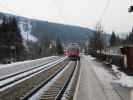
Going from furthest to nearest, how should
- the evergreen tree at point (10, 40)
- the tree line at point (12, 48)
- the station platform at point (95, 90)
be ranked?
the evergreen tree at point (10, 40) → the tree line at point (12, 48) → the station platform at point (95, 90)

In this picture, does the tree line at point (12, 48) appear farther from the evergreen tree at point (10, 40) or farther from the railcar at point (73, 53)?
the railcar at point (73, 53)

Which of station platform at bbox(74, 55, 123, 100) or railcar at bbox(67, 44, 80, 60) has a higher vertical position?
railcar at bbox(67, 44, 80, 60)

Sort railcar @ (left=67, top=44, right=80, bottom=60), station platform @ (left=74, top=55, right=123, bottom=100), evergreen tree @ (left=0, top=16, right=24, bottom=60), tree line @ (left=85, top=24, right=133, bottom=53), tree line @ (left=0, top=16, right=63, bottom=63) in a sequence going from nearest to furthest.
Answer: station platform @ (left=74, top=55, right=123, bottom=100)
tree line @ (left=0, top=16, right=63, bottom=63)
evergreen tree @ (left=0, top=16, right=24, bottom=60)
railcar @ (left=67, top=44, right=80, bottom=60)
tree line @ (left=85, top=24, right=133, bottom=53)

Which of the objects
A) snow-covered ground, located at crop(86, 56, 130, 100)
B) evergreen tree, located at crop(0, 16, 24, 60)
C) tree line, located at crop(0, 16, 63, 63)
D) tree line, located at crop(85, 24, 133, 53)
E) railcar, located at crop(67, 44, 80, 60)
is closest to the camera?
snow-covered ground, located at crop(86, 56, 130, 100)

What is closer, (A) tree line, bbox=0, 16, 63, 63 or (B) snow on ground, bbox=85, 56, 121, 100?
(B) snow on ground, bbox=85, 56, 121, 100

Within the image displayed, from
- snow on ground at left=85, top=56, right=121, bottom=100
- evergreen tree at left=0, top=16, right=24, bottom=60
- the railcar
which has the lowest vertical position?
snow on ground at left=85, top=56, right=121, bottom=100

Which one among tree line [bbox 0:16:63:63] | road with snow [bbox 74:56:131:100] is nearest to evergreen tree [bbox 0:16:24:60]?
tree line [bbox 0:16:63:63]

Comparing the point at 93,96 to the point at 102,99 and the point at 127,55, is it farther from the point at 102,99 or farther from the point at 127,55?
the point at 127,55

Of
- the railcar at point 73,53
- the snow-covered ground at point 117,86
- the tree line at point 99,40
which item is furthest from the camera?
the tree line at point 99,40

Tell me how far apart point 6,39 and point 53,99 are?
62199 millimetres

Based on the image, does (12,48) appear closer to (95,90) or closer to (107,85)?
(107,85)

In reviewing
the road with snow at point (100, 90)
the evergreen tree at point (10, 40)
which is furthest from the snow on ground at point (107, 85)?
the evergreen tree at point (10, 40)

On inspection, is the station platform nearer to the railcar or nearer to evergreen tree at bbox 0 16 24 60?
evergreen tree at bbox 0 16 24 60

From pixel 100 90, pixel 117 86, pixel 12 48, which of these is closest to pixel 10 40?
pixel 12 48
